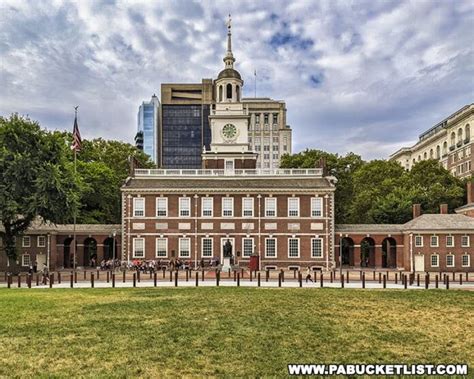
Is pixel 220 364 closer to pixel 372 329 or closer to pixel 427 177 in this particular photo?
pixel 372 329

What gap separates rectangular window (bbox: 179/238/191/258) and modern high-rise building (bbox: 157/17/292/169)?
115 meters

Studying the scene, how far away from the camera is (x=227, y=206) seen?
159 ft

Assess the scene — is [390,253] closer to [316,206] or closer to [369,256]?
[369,256]

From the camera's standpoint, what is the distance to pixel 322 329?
47.9ft

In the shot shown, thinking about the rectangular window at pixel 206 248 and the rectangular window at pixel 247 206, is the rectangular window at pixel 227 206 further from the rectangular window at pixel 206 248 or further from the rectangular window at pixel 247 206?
the rectangular window at pixel 206 248

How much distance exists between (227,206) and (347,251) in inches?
677

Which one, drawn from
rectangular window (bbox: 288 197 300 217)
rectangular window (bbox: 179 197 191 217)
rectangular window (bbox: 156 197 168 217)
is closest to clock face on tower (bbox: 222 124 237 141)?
rectangular window (bbox: 179 197 191 217)

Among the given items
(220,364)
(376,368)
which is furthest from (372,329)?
(220,364)

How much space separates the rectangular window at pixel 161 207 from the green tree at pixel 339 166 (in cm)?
2648

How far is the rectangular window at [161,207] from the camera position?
48.2 metres

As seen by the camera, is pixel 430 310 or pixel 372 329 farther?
pixel 430 310

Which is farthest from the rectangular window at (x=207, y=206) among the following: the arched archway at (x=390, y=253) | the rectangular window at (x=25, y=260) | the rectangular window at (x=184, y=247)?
the arched archway at (x=390, y=253)

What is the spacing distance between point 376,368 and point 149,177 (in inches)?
1669

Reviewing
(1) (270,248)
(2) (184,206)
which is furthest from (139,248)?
(1) (270,248)
